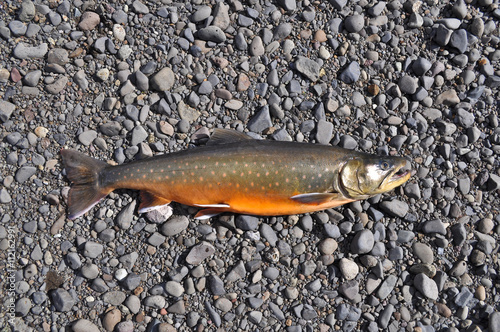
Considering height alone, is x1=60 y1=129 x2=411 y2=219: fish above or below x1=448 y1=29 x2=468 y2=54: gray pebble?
below

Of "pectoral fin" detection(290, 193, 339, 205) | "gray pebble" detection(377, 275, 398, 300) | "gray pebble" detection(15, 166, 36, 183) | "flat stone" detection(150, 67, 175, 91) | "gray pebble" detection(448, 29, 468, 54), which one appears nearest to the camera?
"pectoral fin" detection(290, 193, 339, 205)

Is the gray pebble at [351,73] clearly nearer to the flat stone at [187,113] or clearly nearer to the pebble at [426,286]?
the flat stone at [187,113]

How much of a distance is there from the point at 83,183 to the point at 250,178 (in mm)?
1869

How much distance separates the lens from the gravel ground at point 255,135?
13.6 feet

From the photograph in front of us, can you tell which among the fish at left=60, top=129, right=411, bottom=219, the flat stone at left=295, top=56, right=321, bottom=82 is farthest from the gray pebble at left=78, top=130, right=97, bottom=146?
the flat stone at left=295, top=56, right=321, bottom=82

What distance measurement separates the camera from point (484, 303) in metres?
4.19

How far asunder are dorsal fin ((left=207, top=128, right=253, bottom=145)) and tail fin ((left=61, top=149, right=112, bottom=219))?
1.22 m

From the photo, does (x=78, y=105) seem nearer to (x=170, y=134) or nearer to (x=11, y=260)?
(x=170, y=134)

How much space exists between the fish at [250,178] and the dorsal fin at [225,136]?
0.12 feet

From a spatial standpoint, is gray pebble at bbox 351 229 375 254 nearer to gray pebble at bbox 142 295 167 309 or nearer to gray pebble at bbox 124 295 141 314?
gray pebble at bbox 142 295 167 309

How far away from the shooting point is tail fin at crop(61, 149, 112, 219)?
13.6 feet

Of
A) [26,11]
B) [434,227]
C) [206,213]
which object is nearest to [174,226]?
[206,213]

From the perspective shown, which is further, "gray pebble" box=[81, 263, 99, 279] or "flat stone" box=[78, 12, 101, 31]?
"flat stone" box=[78, 12, 101, 31]

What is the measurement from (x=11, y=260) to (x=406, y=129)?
15.6 feet
